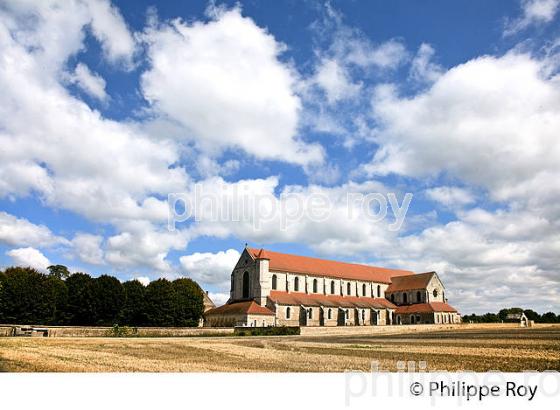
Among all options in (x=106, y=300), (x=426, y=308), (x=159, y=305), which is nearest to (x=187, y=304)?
(x=159, y=305)

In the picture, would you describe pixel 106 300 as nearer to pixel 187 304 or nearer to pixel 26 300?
pixel 26 300

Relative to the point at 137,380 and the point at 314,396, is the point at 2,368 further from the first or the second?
the point at 314,396

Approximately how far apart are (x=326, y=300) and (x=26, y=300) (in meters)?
45.0

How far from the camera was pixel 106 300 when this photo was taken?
2665 inches

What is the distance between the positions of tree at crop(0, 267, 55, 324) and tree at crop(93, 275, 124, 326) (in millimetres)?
5717

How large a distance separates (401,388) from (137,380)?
723cm

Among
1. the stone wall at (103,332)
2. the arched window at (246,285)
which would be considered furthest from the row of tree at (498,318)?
the stone wall at (103,332)

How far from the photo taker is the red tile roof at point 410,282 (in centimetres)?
9025

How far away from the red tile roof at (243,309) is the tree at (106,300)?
14075mm

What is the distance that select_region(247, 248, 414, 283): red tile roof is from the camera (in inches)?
3130

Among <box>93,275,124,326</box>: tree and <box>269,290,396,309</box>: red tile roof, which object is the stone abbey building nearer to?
<box>269,290,396,309</box>: red tile roof

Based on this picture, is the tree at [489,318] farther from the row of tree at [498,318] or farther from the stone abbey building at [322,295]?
the stone abbey building at [322,295]

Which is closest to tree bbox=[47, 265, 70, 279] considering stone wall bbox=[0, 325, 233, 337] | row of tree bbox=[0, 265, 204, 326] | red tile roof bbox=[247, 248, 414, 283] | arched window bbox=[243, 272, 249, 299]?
row of tree bbox=[0, 265, 204, 326]

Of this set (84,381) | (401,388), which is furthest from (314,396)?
(84,381)
